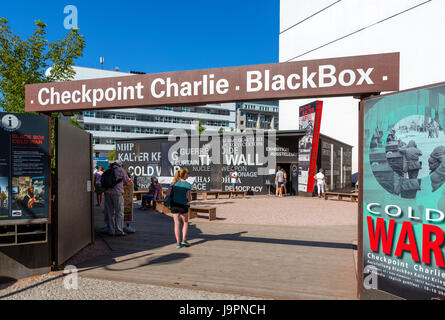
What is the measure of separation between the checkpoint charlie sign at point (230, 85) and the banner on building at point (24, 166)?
1.57 feet

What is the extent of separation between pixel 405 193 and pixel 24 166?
500 cm

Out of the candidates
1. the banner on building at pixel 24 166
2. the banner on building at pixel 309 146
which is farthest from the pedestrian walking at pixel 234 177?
the banner on building at pixel 24 166

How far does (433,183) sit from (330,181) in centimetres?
1901

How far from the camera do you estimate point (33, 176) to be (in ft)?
15.3

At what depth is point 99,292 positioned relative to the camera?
13.0 ft

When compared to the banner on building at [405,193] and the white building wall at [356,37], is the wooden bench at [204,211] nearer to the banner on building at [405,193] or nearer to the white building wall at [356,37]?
the banner on building at [405,193]

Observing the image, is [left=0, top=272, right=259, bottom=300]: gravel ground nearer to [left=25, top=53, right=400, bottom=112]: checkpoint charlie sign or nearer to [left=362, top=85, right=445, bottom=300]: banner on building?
[left=362, top=85, right=445, bottom=300]: banner on building

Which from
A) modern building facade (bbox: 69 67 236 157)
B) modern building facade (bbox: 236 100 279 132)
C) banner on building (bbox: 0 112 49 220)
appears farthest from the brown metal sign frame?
modern building facade (bbox: 236 100 279 132)

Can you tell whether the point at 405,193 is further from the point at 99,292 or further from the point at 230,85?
the point at 99,292

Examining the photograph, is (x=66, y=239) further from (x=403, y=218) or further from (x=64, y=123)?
(x=403, y=218)

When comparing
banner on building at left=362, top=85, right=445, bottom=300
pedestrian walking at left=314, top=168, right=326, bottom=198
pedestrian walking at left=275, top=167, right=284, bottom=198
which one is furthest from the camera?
pedestrian walking at left=275, top=167, right=284, bottom=198

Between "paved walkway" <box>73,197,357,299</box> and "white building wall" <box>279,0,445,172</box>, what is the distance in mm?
25658

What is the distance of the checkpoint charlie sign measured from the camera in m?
3.74
